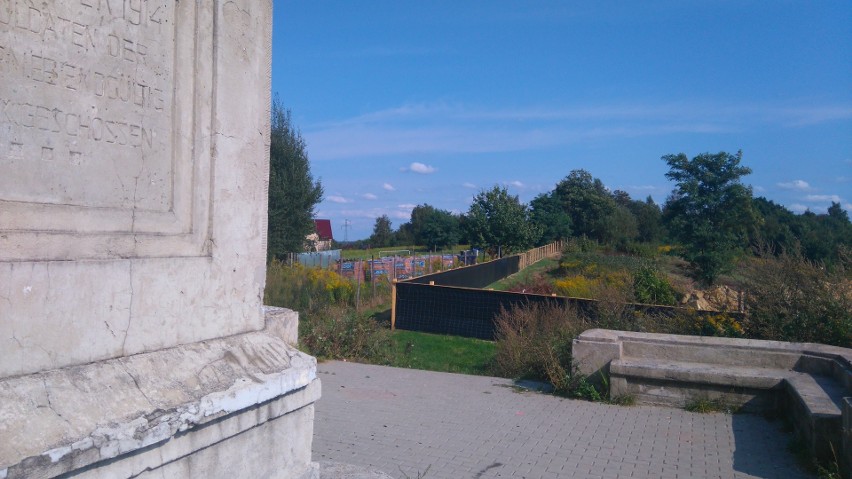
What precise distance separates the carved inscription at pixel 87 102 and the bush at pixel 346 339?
9.45 meters

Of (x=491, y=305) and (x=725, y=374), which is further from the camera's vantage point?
(x=491, y=305)

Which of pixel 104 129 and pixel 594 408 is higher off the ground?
pixel 104 129

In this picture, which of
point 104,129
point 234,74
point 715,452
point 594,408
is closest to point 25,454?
point 104,129

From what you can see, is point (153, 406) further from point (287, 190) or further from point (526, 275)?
point (526, 275)

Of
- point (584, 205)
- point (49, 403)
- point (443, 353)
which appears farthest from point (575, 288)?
point (584, 205)

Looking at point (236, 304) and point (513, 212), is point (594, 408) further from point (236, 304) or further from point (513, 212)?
point (513, 212)

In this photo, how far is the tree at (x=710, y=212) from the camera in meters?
32.4

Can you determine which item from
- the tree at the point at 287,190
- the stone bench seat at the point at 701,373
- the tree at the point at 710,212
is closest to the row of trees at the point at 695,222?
the tree at the point at 710,212

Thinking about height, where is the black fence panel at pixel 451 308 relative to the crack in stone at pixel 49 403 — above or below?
below

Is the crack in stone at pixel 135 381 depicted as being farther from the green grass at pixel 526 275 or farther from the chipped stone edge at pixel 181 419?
the green grass at pixel 526 275

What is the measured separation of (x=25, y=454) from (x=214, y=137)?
1.54 meters

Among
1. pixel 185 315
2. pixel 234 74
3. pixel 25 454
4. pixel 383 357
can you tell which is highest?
pixel 234 74

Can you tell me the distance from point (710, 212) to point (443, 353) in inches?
947

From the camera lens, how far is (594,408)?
845 centimetres
